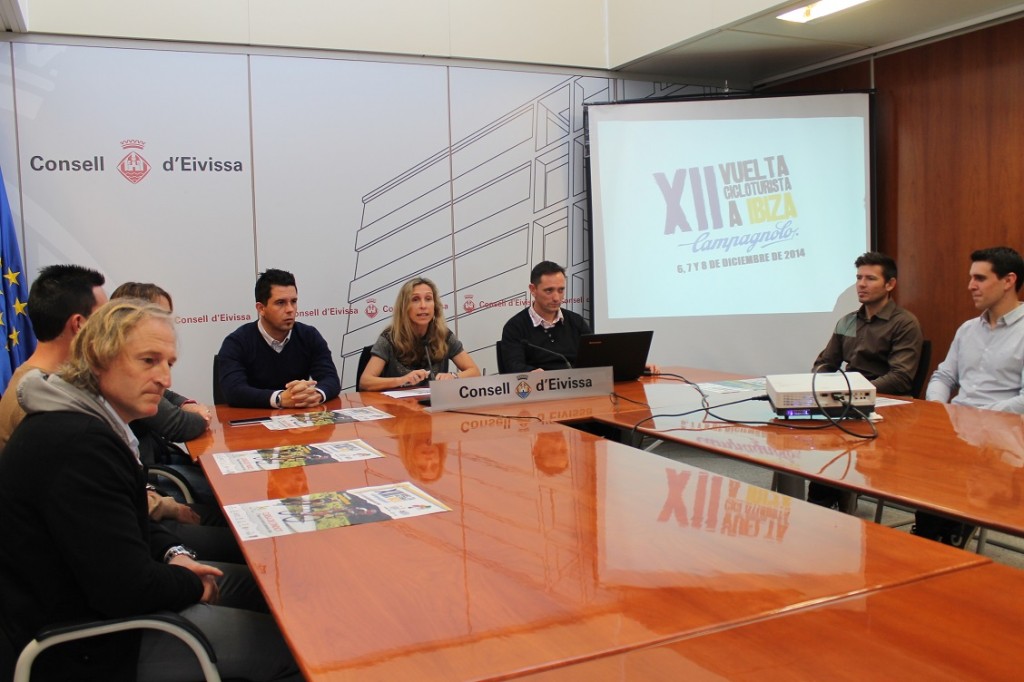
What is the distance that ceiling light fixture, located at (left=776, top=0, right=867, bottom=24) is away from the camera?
14.2ft

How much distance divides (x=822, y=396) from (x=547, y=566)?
1417 millimetres

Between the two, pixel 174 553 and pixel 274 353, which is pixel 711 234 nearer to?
pixel 274 353

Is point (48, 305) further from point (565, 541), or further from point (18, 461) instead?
point (565, 541)

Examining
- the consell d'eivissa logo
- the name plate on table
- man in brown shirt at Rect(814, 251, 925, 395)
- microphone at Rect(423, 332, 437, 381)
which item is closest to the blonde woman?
microphone at Rect(423, 332, 437, 381)

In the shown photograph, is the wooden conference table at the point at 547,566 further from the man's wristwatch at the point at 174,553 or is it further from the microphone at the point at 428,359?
the microphone at the point at 428,359

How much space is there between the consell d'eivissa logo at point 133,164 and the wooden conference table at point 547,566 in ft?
9.95

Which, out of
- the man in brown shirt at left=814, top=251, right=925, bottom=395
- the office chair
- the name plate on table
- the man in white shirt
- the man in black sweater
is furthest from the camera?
the man in black sweater

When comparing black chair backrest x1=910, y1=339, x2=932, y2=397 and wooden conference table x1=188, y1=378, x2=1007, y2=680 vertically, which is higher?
black chair backrest x1=910, y1=339, x2=932, y2=397

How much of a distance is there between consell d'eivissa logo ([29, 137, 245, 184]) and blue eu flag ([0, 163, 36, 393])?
0.92ft

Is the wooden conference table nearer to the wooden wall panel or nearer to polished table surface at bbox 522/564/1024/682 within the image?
polished table surface at bbox 522/564/1024/682

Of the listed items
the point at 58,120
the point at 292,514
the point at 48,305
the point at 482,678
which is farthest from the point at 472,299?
the point at 482,678

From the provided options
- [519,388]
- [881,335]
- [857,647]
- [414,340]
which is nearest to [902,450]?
[857,647]

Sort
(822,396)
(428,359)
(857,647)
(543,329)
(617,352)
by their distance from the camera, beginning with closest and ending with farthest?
(857,647) → (822,396) → (617,352) → (428,359) → (543,329)

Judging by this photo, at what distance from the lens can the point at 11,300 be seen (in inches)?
157
